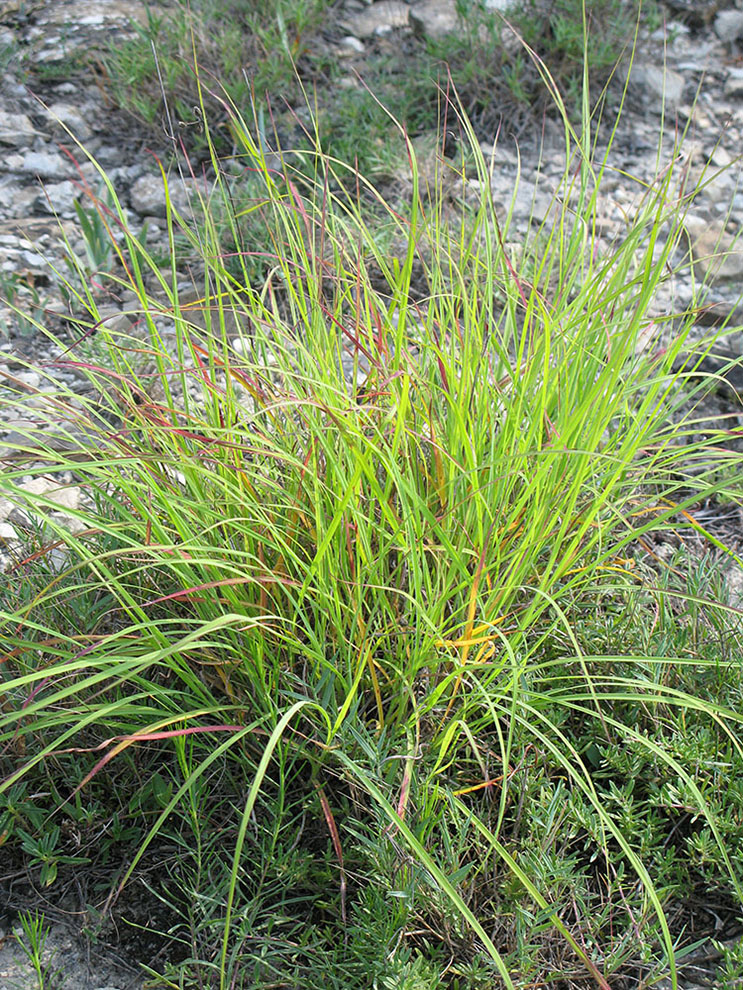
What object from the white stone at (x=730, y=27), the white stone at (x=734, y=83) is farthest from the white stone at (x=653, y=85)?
the white stone at (x=730, y=27)

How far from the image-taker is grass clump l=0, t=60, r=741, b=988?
3.86 feet

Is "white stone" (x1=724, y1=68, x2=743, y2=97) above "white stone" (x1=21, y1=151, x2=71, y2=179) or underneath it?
underneath

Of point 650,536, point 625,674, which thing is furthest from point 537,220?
point 625,674

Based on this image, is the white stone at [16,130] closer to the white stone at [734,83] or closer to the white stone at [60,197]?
the white stone at [60,197]

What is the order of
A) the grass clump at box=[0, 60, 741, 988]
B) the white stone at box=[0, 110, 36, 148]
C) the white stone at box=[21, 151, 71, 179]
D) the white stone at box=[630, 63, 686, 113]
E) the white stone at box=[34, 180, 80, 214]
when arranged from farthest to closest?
the white stone at box=[630, 63, 686, 113]
the white stone at box=[0, 110, 36, 148]
the white stone at box=[21, 151, 71, 179]
the white stone at box=[34, 180, 80, 214]
the grass clump at box=[0, 60, 741, 988]

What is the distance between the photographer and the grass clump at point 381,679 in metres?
1.18

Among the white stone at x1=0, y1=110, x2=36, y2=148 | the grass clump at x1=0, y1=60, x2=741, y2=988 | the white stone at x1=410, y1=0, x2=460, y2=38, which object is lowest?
the grass clump at x1=0, y1=60, x2=741, y2=988

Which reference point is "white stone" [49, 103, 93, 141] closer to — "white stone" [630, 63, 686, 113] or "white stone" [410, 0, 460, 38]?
"white stone" [410, 0, 460, 38]

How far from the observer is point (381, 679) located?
143 cm

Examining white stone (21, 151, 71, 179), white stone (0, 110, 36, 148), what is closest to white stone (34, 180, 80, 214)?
white stone (21, 151, 71, 179)

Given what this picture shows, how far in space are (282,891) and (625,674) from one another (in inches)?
27.7

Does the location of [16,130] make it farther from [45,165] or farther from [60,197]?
[60,197]

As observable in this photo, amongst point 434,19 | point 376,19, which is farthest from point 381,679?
point 376,19

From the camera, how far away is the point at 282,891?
4.03 ft
